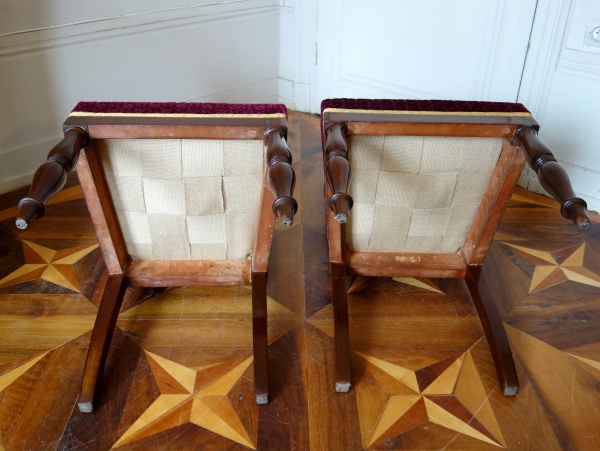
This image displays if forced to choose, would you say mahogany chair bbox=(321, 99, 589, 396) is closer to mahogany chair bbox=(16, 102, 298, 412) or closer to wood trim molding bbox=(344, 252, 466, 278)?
wood trim molding bbox=(344, 252, 466, 278)

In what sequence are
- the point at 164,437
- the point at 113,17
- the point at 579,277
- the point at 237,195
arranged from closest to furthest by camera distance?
the point at 164,437, the point at 237,195, the point at 579,277, the point at 113,17

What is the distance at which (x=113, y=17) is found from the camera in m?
2.19

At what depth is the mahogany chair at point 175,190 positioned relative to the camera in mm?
1170

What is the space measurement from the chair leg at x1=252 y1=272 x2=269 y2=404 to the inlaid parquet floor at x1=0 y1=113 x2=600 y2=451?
4cm

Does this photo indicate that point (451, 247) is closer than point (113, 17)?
Yes

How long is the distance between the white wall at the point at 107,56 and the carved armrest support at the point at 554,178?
1680mm

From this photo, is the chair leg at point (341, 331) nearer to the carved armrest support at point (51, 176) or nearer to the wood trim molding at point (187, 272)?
the wood trim molding at point (187, 272)

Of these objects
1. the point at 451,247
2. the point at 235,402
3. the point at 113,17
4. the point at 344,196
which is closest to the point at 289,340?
the point at 235,402

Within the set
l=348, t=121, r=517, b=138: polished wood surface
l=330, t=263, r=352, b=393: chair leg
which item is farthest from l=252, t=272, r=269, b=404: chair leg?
l=348, t=121, r=517, b=138: polished wood surface

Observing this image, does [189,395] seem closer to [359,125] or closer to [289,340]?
[289,340]

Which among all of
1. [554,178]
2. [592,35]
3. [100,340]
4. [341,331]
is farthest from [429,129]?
[592,35]

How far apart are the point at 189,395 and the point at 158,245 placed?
1.24ft

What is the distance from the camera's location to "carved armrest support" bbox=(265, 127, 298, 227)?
3.03 ft

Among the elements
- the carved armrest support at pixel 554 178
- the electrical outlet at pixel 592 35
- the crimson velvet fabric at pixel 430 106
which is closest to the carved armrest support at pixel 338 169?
the crimson velvet fabric at pixel 430 106
